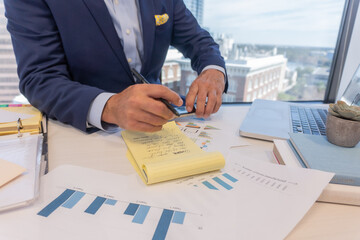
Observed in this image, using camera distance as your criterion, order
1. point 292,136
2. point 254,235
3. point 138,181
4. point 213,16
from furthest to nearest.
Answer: point 213,16, point 292,136, point 138,181, point 254,235

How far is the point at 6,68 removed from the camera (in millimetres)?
1205

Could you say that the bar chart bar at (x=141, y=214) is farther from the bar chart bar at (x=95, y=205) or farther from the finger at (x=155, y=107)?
the finger at (x=155, y=107)

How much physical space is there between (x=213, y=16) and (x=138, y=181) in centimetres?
131

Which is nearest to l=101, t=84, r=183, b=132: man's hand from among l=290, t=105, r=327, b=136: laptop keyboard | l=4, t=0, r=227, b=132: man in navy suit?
l=4, t=0, r=227, b=132: man in navy suit

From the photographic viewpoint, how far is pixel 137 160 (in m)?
0.46

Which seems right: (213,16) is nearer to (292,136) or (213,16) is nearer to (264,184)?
(292,136)

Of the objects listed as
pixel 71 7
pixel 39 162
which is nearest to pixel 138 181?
pixel 39 162

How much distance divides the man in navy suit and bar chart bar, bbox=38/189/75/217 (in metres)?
0.19

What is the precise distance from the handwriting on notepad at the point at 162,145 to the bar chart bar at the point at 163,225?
147 mm

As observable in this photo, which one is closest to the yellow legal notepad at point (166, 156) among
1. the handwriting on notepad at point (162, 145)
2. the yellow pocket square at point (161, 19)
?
the handwriting on notepad at point (162, 145)

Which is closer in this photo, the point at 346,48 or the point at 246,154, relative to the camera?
the point at 246,154

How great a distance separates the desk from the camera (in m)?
0.33

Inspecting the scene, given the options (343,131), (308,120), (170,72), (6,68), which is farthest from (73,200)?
(170,72)

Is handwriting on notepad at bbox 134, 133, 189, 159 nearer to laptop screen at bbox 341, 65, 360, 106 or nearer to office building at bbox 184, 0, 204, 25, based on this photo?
laptop screen at bbox 341, 65, 360, 106
